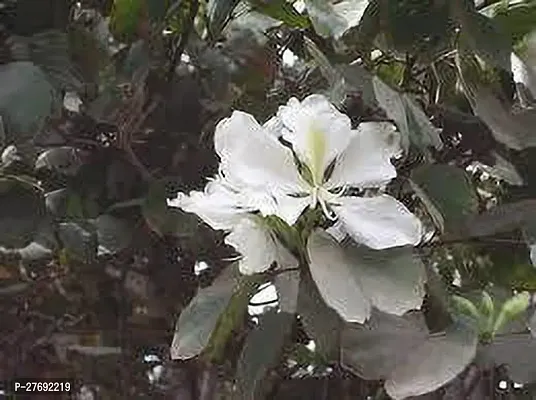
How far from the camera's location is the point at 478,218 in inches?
24.8

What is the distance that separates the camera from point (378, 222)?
528mm

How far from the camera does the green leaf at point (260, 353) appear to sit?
0.59 metres

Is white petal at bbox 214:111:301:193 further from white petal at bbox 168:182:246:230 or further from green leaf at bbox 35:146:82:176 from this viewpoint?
green leaf at bbox 35:146:82:176

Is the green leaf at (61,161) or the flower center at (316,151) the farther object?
the green leaf at (61,161)

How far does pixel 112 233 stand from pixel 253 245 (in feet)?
0.80

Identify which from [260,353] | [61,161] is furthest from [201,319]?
[61,161]

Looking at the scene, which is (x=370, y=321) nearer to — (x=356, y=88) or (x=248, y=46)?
(x=356, y=88)

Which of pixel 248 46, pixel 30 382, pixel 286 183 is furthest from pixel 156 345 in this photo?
pixel 286 183

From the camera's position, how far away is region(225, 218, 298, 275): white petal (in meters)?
0.52

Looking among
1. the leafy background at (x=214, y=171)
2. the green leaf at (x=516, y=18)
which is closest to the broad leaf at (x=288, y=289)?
the leafy background at (x=214, y=171)

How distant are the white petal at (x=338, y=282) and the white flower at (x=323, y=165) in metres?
0.02

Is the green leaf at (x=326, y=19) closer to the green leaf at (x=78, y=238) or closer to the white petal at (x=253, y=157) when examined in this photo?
the white petal at (x=253, y=157)

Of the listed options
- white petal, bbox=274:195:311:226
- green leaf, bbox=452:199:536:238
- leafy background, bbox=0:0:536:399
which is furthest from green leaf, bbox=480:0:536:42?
white petal, bbox=274:195:311:226

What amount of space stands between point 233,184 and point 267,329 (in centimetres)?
11
